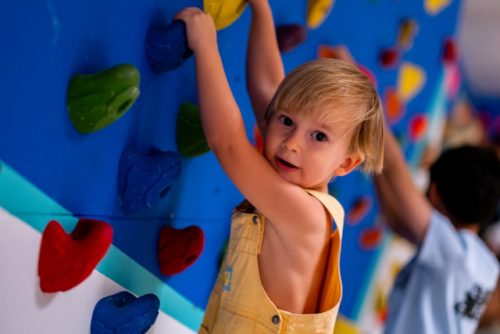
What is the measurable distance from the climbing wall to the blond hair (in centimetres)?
17

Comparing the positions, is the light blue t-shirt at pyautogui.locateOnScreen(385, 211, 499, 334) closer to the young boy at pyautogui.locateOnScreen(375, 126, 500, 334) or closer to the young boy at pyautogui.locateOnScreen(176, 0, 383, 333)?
the young boy at pyautogui.locateOnScreen(375, 126, 500, 334)

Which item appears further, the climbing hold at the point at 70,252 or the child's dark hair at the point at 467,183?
the child's dark hair at the point at 467,183

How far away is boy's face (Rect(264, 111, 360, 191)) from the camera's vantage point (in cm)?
80

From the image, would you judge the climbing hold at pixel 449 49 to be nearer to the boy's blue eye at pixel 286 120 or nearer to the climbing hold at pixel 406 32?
the climbing hold at pixel 406 32

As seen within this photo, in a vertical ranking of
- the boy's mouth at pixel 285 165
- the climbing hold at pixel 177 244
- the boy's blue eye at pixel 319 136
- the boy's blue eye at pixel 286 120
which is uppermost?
the boy's blue eye at pixel 286 120

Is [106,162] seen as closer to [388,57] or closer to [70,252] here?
[70,252]

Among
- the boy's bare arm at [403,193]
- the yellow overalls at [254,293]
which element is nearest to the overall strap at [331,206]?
the yellow overalls at [254,293]

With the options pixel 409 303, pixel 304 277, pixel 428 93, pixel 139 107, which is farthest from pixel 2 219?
pixel 428 93

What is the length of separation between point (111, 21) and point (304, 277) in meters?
0.40

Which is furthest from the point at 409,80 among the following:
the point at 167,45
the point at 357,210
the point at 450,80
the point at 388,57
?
the point at 167,45

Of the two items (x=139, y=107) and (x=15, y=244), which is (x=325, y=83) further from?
(x=15, y=244)

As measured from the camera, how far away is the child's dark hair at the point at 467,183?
4.57 ft

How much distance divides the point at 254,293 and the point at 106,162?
0.82ft

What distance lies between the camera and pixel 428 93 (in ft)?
6.98
